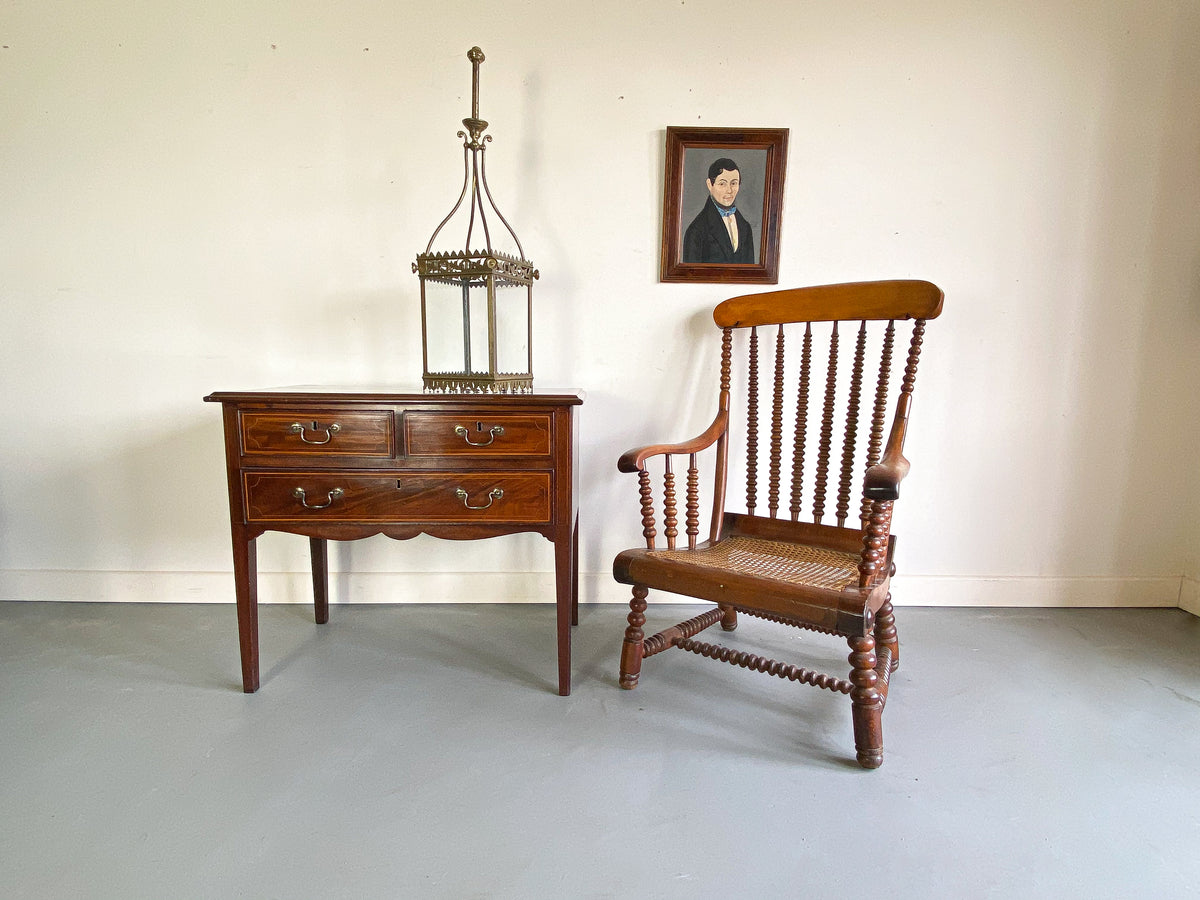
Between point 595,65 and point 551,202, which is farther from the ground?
point 595,65

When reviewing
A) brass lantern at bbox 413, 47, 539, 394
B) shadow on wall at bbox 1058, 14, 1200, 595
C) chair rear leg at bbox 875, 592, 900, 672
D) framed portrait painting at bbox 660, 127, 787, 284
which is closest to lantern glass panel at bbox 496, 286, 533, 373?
brass lantern at bbox 413, 47, 539, 394

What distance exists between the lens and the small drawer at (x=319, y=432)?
1535 mm

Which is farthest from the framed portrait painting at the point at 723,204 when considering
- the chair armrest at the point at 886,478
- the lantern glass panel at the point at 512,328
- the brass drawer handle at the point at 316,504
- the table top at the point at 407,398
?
the brass drawer handle at the point at 316,504

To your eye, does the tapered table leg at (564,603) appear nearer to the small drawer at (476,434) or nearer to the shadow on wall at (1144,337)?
the small drawer at (476,434)

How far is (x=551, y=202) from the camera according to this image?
2.13 meters

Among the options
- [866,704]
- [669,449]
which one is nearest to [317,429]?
[669,449]

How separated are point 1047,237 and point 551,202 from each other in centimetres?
182

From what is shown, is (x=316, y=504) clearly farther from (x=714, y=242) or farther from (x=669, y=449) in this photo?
(x=714, y=242)

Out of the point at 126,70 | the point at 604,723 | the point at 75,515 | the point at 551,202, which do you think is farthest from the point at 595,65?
the point at 75,515

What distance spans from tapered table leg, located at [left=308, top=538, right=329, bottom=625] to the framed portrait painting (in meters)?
1.60

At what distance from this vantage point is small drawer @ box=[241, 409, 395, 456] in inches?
60.4

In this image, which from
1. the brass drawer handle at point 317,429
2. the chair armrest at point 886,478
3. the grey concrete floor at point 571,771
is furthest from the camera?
the brass drawer handle at point 317,429

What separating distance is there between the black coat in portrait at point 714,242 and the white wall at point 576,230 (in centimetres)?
13

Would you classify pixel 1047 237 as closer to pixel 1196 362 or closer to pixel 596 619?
pixel 1196 362
